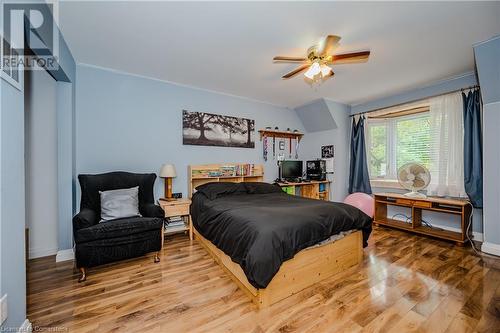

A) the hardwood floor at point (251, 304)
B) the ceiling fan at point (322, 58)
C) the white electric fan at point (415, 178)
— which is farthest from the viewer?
the white electric fan at point (415, 178)

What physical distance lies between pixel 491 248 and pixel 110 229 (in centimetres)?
446

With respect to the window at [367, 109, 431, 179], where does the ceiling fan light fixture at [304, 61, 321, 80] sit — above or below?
above

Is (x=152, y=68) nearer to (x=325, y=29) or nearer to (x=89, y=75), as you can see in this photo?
(x=89, y=75)

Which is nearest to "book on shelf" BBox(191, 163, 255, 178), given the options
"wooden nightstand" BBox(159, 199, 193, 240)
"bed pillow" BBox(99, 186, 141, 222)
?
"wooden nightstand" BBox(159, 199, 193, 240)

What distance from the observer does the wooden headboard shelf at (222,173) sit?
355 centimetres

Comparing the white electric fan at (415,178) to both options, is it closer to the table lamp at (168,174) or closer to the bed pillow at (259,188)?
the bed pillow at (259,188)

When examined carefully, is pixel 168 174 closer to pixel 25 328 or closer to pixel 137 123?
pixel 137 123

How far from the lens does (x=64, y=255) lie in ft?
8.14

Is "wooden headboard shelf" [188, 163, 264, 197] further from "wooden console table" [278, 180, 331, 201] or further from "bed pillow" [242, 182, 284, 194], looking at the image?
"wooden console table" [278, 180, 331, 201]

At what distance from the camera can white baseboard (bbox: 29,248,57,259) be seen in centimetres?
250

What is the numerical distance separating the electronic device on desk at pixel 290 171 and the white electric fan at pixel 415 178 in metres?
1.84

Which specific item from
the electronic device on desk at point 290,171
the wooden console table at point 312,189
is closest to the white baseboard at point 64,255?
the wooden console table at point 312,189

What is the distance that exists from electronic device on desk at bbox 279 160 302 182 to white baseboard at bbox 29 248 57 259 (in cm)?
378

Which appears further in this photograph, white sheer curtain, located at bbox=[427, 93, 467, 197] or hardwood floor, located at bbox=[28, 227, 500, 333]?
white sheer curtain, located at bbox=[427, 93, 467, 197]
